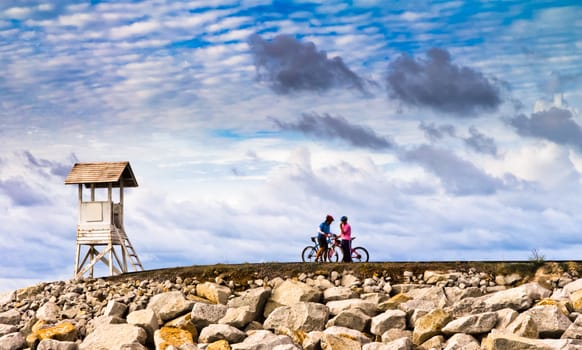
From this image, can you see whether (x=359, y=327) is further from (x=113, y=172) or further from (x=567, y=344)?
(x=113, y=172)

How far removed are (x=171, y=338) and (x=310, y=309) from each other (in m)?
3.23

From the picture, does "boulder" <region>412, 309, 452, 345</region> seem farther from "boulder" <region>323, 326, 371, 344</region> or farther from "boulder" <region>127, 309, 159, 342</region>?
"boulder" <region>127, 309, 159, 342</region>

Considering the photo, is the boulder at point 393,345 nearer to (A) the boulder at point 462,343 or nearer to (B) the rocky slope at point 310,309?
(B) the rocky slope at point 310,309

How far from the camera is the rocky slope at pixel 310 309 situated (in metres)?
17.4

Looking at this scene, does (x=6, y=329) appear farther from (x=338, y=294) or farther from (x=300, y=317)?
(x=338, y=294)

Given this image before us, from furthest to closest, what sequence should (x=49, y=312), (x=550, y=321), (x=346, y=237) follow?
(x=346, y=237) → (x=49, y=312) → (x=550, y=321)

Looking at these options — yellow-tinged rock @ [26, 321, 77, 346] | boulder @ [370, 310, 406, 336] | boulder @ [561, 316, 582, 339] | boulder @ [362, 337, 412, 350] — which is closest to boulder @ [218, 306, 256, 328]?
boulder @ [370, 310, 406, 336]

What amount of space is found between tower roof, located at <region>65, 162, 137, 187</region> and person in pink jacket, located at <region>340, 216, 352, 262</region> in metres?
8.90

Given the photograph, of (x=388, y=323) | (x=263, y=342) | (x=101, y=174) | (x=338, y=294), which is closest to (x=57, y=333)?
(x=263, y=342)

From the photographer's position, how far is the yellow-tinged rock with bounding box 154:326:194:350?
18.8 m

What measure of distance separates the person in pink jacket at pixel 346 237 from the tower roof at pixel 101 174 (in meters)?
8.90

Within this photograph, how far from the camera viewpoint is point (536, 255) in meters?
22.3

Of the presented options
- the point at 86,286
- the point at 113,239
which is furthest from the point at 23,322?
the point at 113,239

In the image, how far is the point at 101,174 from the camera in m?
29.8
